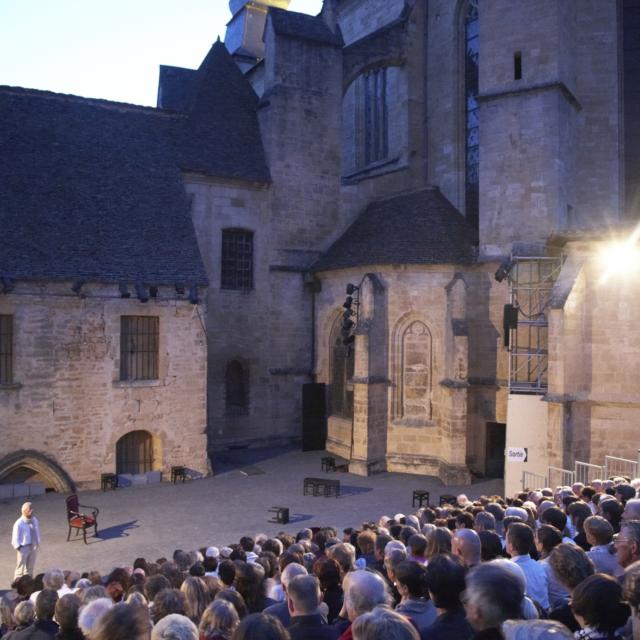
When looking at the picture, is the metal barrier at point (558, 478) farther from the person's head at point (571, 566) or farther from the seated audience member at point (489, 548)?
the person's head at point (571, 566)

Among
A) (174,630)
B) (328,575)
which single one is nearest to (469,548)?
(328,575)

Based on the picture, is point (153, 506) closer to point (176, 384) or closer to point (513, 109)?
point (176, 384)

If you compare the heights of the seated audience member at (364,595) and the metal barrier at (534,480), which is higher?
the seated audience member at (364,595)

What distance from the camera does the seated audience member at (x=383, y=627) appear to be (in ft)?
11.5

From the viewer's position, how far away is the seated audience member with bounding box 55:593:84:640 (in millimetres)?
5438

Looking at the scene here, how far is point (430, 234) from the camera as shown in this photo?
2441 centimetres

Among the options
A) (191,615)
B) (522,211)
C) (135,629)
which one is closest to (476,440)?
(522,211)

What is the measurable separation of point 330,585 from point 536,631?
313 centimetres

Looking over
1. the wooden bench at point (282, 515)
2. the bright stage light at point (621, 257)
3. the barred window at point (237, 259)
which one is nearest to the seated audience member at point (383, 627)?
the wooden bench at point (282, 515)

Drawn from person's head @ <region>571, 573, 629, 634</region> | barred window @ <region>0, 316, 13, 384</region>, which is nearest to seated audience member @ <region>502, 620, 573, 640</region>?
person's head @ <region>571, 573, 629, 634</region>

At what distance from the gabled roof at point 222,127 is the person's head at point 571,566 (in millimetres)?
21931

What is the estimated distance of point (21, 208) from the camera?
20.9 m

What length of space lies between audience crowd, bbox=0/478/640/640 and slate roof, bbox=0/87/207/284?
13140mm

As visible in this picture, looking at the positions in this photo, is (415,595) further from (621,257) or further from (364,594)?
(621,257)
